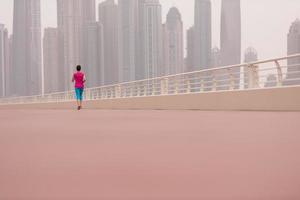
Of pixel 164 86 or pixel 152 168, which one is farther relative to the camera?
pixel 164 86

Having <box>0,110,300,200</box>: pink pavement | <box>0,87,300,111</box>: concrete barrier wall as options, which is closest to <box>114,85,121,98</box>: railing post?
<box>0,87,300,111</box>: concrete barrier wall

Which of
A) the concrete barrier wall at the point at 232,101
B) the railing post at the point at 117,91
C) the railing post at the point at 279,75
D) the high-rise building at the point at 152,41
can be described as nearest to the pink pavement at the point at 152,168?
the concrete barrier wall at the point at 232,101

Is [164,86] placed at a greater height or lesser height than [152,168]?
greater

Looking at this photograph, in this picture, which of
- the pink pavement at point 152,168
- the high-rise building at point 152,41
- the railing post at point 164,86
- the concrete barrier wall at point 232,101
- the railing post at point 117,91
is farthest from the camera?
the high-rise building at point 152,41

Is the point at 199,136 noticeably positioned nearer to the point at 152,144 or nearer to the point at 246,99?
the point at 152,144

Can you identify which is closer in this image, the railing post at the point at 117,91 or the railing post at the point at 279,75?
the railing post at the point at 279,75

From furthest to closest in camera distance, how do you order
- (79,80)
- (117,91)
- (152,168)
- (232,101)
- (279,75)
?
(117,91) → (79,80) → (232,101) → (279,75) → (152,168)

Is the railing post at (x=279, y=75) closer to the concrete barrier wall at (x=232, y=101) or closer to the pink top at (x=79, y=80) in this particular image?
the concrete barrier wall at (x=232, y=101)

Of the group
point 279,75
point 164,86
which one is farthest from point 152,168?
point 164,86

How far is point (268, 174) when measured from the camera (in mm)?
3113

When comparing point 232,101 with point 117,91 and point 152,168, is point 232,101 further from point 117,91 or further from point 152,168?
point 117,91

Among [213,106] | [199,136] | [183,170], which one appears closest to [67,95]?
[213,106]

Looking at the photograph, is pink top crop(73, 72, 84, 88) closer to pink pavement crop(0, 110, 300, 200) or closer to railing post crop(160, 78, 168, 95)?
railing post crop(160, 78, 168, 95)

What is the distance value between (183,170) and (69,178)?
77 centimetres
